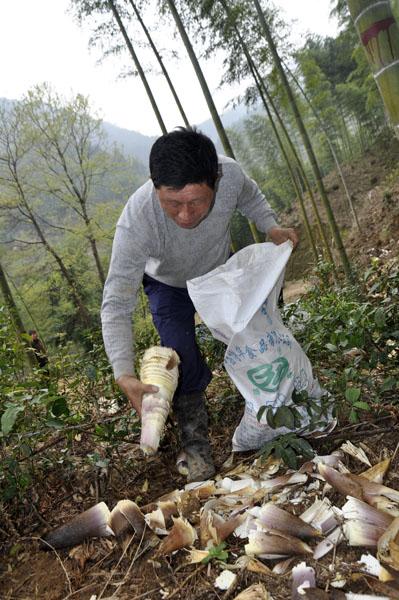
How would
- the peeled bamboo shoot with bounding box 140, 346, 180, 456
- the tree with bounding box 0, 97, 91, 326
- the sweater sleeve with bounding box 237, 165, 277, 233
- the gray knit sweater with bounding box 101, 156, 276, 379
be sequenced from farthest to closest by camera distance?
the tree with bounding box 0, 97, 91, 326, the sweater sleeve with bounding box 237, 165, 277, 233, the gray knit sweater with bounding box 101, 156, 276, 379, the peeled bamboo shoot with bounding box 140, 346, 180, 456

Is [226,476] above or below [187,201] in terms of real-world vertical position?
below

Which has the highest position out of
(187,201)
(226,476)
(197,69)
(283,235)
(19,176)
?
(19,176)

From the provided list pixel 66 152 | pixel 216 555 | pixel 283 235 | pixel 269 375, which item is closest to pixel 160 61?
pixel 66 152

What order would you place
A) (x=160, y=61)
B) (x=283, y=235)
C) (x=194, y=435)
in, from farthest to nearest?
(x=160, y=61)
(x=283, y=235)
(x=194, y=435)

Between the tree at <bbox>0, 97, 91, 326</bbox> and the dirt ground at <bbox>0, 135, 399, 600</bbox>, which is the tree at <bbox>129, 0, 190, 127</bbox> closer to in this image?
the tree at <bbox>0, 97, 91, 326</bbox>

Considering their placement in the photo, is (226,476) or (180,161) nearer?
(180,161)

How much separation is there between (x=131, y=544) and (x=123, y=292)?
1.03 meters

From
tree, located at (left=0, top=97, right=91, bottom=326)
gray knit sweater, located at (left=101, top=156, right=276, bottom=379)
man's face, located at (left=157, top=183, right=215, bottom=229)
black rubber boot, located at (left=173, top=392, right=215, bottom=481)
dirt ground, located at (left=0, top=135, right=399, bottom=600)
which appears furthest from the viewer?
tree, located at (left=0, top=97, right=91, bottom=326)

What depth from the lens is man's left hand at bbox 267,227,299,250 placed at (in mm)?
2141

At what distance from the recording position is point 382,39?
165cm

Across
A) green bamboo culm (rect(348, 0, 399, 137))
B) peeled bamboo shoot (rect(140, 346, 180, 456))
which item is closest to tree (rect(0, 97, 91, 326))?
peeled bamboo shoot (rect(140, 346, 180, 456))

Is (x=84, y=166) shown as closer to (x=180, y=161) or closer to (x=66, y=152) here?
(x=66, y=152)

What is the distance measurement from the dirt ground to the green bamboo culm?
1431mm

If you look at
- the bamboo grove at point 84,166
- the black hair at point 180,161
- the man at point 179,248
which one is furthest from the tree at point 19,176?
the black hair at point 180,161
